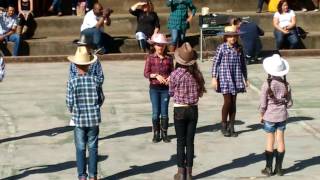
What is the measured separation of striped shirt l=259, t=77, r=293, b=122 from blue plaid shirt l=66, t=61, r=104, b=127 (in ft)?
6.59

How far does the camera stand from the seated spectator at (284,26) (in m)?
20.7

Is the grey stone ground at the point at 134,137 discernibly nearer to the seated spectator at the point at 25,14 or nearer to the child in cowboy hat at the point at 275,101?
the child in cowboy hat at the point at 275,101

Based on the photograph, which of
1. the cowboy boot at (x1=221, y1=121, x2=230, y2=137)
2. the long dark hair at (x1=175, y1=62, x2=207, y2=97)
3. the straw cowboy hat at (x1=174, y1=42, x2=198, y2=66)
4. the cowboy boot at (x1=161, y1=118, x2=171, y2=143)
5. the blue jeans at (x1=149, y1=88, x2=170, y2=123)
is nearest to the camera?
the straw cowboy hat at (x1=174, y1=42, x2=198, y2=66)

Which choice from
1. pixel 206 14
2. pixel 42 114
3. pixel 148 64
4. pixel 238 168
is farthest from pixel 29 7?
pixel 238 168

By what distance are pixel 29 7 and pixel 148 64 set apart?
11.8m

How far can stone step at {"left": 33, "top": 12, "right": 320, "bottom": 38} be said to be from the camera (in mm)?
22656

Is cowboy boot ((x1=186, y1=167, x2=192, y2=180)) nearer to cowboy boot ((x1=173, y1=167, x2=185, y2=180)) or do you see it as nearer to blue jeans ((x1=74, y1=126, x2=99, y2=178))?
cowboy boot ((x1=173, y1=167, x2=185, y2=180))

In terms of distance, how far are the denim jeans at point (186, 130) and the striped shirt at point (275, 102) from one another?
0.86 m

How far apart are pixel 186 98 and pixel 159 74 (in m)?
1.77

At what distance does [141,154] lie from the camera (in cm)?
1075

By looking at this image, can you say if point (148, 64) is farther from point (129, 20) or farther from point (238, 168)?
point (129, 20)

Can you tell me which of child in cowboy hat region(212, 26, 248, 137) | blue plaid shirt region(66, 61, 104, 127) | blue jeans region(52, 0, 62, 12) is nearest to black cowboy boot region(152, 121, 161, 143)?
child in cowboy hat region(212, 26, 248, 137)

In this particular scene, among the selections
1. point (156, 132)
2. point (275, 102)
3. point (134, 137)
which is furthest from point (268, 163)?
point (134, 137)

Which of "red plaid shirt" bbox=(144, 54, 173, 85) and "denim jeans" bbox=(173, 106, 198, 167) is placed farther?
"red plaid shirt" bbox=(144, 54, 173, 85)
